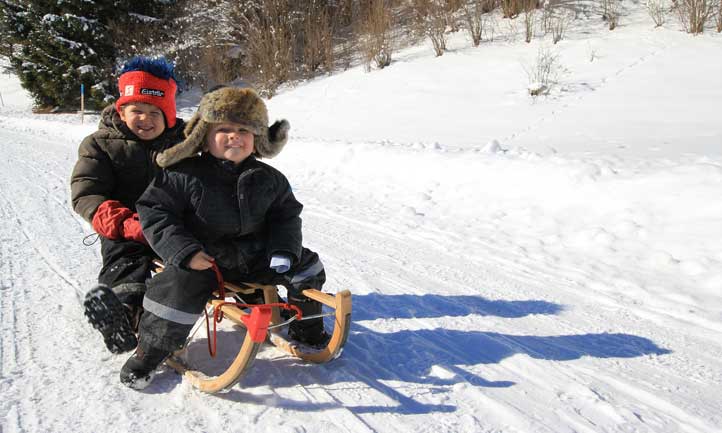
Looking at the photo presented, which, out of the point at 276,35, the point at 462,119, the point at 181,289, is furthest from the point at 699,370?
the point at 276,35

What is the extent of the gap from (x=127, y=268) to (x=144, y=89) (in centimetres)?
89

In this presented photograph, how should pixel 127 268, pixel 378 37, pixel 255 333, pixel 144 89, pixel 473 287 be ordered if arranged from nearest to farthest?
pixel 255 333, pixel 127 268, pixel 144 89, pixel 473 287, pixel 378 37

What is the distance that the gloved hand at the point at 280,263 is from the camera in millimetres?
2242

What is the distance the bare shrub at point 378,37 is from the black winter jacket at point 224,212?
10.8 metres

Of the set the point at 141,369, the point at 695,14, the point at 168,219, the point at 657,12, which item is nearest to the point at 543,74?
the point at 695,14

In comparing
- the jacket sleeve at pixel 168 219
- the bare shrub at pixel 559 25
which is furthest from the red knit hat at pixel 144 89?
the bare shrub at pixel 559 25

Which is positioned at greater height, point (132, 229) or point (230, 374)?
point (132, 229)

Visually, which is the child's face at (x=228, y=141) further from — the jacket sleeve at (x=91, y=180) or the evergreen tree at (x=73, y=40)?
the evergreen tree at (x=73, y=40)

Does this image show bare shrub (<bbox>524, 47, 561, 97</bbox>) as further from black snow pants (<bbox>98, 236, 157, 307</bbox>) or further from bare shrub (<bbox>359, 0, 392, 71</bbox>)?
black snow pants (<bbox>98, 236, 157, 307</bbox>)

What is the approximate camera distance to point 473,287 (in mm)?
3287

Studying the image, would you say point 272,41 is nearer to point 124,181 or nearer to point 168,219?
point 124,181

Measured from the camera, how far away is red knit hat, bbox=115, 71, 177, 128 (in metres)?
2.71

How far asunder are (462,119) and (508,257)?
5235mm

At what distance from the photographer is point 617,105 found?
25.6 feet
